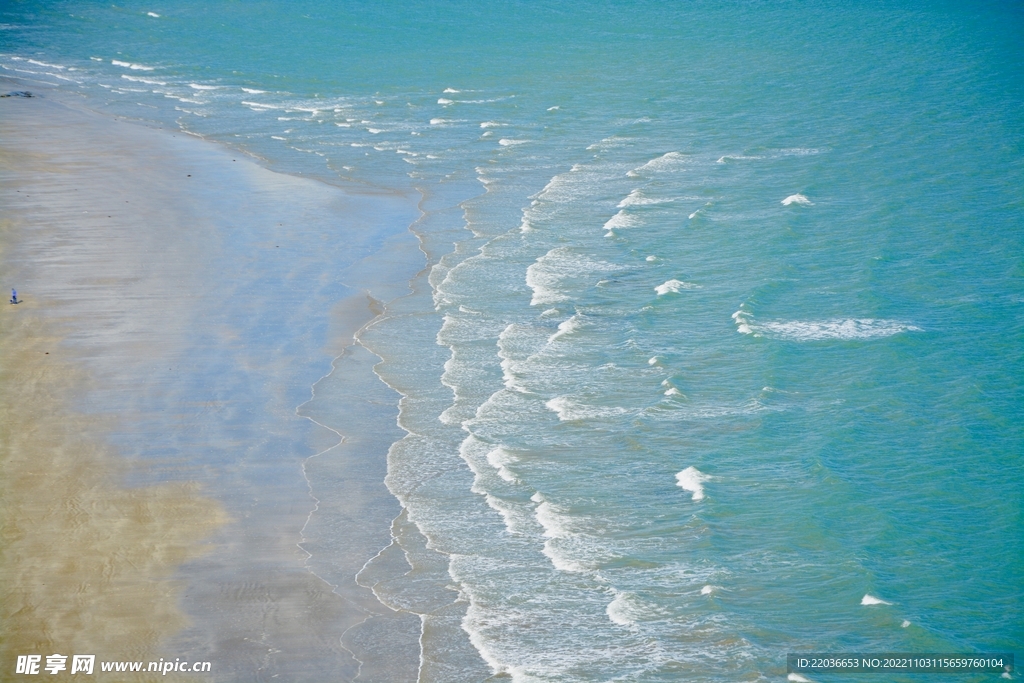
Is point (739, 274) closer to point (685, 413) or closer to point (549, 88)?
point (685, 413)

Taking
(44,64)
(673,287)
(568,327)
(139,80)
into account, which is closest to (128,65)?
(44,64)

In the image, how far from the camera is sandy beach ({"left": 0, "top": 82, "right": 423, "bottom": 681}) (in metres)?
19.2

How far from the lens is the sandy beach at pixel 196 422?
63.1 ft

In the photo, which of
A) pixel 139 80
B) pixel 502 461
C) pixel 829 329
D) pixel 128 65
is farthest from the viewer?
pixel 128 65

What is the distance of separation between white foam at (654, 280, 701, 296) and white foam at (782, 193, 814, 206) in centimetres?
967

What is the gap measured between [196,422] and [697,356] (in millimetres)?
13139

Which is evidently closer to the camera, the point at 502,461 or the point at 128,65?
the point at 502,461

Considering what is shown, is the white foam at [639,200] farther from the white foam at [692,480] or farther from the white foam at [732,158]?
the white foam at [692,480]

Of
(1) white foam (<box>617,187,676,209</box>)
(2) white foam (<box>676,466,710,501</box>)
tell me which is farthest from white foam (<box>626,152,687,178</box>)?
(2) white foam (<box>676,466,710,501</box>)

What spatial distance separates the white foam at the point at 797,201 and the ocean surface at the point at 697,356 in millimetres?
123

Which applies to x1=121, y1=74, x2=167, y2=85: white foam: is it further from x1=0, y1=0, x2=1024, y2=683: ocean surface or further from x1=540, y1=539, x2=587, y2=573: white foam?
x1=540, y1=539, x2=587, y2=573: white foam

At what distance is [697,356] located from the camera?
30328mm

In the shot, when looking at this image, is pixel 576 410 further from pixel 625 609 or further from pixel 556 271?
pixel 556 271

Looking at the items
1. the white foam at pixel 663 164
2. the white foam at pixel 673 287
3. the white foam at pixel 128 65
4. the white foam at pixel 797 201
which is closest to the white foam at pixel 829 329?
the white foam at pixel 673 287
